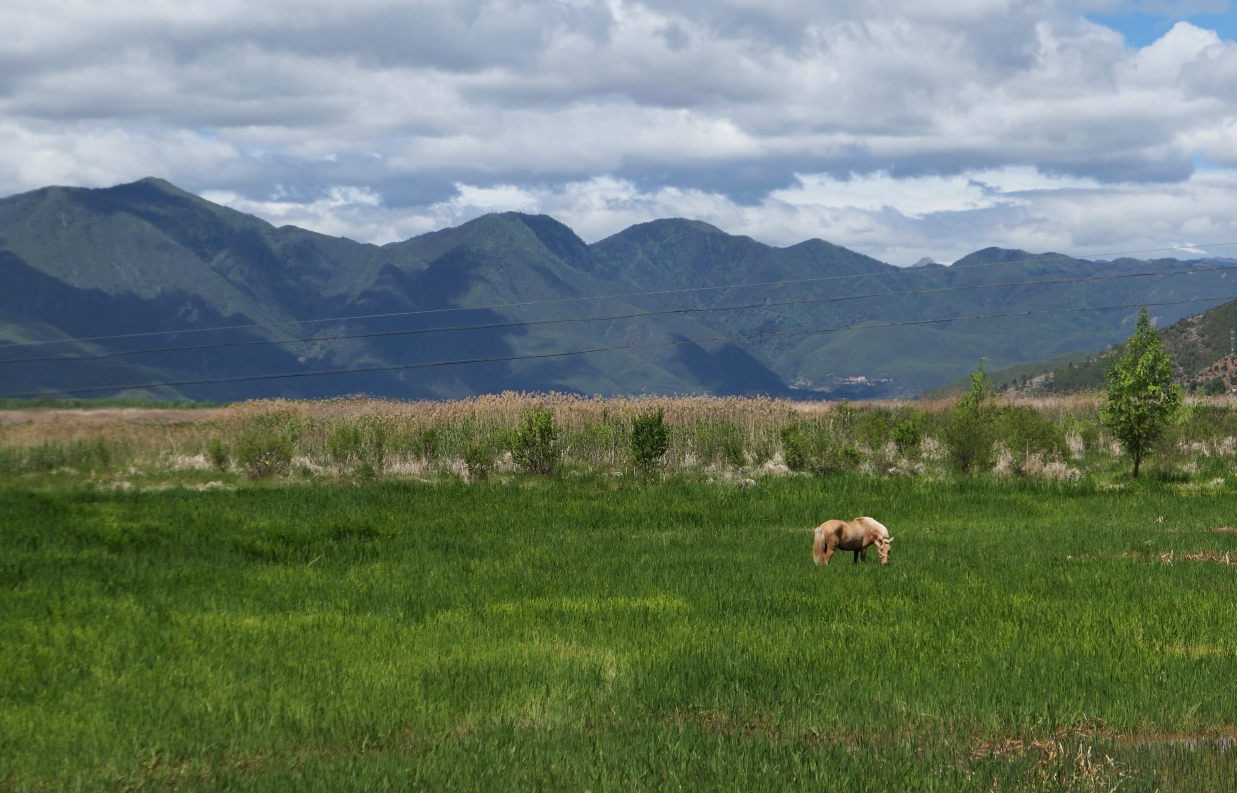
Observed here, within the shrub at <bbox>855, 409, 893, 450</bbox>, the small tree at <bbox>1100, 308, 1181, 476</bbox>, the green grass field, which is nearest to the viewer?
the green grass field

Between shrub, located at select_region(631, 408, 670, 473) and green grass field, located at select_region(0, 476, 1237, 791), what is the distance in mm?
13573

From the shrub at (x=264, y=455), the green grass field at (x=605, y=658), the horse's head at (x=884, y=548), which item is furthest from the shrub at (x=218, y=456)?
the horse's head at (x=884, y=548)

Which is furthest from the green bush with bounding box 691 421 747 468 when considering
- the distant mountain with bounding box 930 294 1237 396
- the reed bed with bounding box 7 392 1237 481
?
the distant mountain with bounding box 930 294 1237 396

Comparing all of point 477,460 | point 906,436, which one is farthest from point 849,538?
point 906,436

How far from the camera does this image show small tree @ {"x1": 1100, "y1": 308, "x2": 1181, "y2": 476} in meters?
35.4

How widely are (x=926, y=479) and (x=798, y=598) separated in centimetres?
1886

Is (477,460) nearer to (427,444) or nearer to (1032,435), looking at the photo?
(427,444)

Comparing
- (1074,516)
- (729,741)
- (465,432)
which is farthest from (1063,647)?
(465,432)

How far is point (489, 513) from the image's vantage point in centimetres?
2762

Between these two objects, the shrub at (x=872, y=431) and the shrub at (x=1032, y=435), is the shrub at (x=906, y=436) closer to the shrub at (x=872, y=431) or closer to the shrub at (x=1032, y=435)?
the shrub at (x=872, y=431)

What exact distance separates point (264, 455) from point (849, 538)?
2450 centimetres

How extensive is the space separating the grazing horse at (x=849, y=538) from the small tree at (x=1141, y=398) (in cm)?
1918

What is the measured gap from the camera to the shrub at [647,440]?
38.5 meters

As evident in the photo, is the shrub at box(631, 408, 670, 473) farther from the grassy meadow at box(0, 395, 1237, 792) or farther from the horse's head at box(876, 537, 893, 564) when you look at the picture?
the horse's head at box(876, 537, 893, 564)
